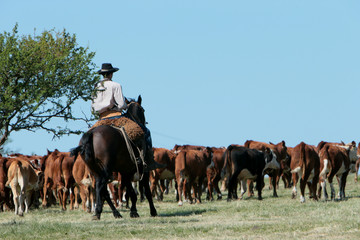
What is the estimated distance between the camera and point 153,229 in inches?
535

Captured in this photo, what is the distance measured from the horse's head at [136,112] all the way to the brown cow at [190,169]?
7.17m

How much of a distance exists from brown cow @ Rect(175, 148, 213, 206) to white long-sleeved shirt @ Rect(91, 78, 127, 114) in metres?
8.17

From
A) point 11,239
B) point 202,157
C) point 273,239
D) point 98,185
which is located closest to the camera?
point 273,239

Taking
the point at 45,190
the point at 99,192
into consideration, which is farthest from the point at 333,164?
the point at 99,192

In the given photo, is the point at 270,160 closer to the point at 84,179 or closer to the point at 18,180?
the point at 84,179

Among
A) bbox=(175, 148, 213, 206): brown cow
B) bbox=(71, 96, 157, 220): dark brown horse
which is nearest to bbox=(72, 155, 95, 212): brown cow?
bbox=(175, 148, 213, 206): brown cow

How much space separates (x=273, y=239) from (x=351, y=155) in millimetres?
16099

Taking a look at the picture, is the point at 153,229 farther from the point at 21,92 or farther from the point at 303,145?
the point at 303,145

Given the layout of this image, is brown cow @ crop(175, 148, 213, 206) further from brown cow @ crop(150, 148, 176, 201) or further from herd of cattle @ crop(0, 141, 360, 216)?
brown cow @ crop(150, 148, 176, 201)

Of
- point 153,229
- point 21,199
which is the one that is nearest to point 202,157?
point 21,199

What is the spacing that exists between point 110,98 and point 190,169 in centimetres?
891

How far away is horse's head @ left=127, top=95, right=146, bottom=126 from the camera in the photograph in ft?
58.8

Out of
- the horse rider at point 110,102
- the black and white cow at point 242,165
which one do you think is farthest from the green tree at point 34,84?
the black and white cow at point 242,165

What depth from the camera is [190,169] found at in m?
25.5
